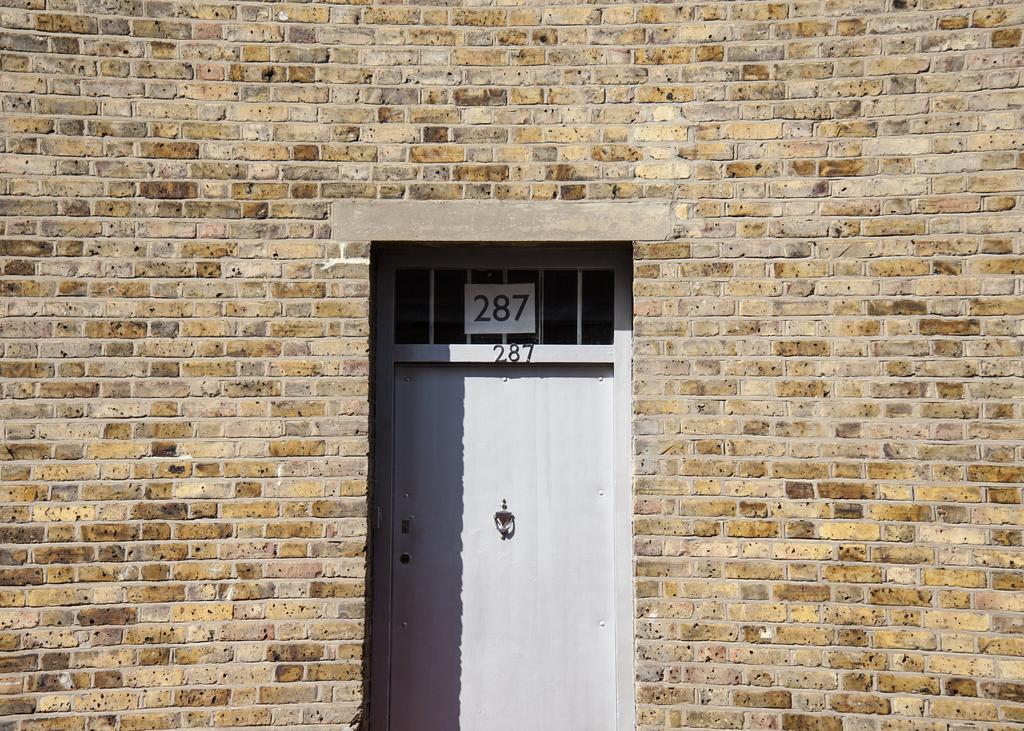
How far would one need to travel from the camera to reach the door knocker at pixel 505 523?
3.48m

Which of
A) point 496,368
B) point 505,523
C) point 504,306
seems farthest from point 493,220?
point 505,523

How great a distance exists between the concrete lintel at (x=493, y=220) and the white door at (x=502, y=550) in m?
0.58

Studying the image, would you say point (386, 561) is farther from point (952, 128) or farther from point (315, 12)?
point (952, 128)

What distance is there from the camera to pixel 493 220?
3.35 m

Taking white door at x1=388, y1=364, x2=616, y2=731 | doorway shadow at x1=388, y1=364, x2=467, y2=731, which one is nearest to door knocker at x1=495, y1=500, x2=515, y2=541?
white door at x1=388, y1=364, x2=616, y2=731

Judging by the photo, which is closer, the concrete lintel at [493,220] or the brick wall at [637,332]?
the brick wall at [637,332]

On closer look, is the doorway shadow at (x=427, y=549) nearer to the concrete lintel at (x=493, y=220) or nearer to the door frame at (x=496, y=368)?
the door frame at (x=496, y=368)

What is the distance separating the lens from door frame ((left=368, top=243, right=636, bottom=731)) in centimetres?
340

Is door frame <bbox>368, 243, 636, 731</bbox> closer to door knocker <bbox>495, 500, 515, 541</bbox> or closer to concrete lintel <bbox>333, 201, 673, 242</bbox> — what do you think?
concrete lintel <bbox>333, 201, 673, 242</bbox>

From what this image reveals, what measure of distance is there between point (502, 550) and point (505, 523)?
116 mm

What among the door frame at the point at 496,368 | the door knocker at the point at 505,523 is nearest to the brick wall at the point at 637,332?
the door frame at the point at 496,368

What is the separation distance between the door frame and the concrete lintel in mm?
108

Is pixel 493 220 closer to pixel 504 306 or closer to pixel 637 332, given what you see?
pixel 504 306

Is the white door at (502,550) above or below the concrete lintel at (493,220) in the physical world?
below
